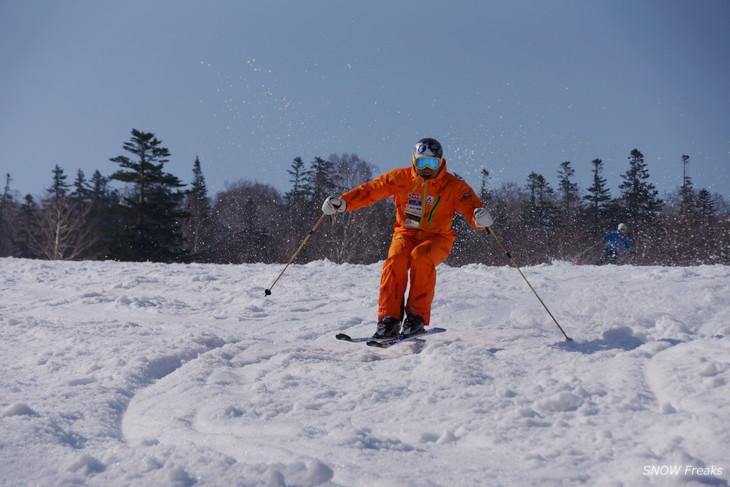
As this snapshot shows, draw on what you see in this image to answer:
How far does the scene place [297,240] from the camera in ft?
116

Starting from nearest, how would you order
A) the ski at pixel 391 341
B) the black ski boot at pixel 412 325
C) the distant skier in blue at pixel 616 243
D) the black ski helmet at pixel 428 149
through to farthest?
the ski at pixel 391 341 → the black ski boot at pixel 412 325 → the black ski helmet at pixel 428 149 → the distant skier in blue at pixel 616 243

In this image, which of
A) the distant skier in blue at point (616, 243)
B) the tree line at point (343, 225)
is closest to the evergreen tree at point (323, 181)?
the tree line at point (343, 225)

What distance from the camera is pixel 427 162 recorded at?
4672 mm

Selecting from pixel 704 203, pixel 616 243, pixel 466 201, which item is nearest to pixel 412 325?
pixel 466 201

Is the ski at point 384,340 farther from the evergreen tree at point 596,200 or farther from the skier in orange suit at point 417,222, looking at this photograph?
the evergreen tree at point 596,200

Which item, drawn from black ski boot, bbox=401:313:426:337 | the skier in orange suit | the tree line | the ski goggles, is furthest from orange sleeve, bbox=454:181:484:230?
the tree line

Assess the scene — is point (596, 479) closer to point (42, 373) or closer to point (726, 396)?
point (726, 396)

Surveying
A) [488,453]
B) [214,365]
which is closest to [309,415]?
[488,453]

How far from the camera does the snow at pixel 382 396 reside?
2062 millimetres

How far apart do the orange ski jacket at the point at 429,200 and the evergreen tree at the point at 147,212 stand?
89.6 feet

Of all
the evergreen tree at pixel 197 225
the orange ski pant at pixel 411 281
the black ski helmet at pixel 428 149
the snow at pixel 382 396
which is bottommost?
the snow at pixel 382 396

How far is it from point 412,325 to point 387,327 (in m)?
0.21

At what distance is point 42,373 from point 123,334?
1189mm

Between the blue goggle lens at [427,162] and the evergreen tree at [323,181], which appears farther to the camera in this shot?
the evergreen tree at [323,181]
